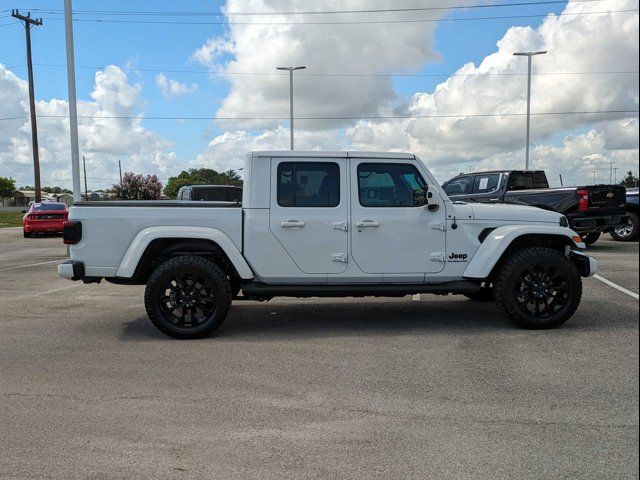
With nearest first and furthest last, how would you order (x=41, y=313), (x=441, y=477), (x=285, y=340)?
(x=441, y=477) < (x=285, y=340) < (x=41, y=313)

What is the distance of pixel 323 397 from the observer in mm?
4285

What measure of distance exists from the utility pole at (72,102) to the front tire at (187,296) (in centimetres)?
923

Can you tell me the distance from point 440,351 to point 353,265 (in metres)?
1.32

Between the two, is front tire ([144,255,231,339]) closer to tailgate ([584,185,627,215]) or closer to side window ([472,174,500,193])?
side window ([472,174,500,193])

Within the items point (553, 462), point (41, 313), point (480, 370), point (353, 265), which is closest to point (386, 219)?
point (353, 265)

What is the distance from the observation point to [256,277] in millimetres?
6102

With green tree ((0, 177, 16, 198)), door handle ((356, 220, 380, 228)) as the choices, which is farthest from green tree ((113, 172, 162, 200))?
green tree ((0, 177, 16, 198))

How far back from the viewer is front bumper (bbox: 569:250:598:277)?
640 centimetres

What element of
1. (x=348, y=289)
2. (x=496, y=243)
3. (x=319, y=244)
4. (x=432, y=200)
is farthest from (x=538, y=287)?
(x=319, y=244)

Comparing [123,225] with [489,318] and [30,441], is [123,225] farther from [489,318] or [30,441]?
[489,318]

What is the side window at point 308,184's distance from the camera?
6.12 m

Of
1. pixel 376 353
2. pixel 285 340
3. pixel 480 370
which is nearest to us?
pixel 480 370

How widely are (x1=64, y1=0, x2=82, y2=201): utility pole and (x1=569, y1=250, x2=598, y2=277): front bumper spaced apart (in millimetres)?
11815

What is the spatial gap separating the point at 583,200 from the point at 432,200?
7.65 m
